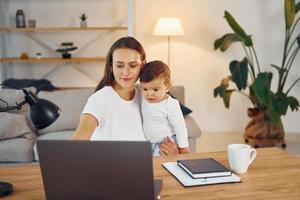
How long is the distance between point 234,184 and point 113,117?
59 centimetres

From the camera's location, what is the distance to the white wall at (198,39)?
15.3 ft

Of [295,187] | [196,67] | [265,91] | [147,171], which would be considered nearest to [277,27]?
[196,67]

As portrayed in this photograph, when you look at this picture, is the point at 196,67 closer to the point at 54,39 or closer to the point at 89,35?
the point at 89,35

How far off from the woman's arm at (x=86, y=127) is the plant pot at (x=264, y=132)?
281 centimetres

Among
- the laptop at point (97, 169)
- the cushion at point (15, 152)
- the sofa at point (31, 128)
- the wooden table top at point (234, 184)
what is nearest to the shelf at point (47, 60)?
the sofa at point (31, 128)

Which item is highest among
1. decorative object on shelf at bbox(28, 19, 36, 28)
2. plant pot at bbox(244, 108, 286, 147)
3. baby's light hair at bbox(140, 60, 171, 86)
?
decorative object on shelf at bbox(28, 19, 36, 28)

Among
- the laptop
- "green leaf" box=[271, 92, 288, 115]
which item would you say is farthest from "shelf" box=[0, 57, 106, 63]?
the laptop

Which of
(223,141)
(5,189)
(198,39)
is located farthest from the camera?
(198,39)

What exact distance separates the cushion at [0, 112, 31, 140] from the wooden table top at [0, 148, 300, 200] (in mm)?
1672

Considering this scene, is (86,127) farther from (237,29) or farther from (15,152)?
(237,29)

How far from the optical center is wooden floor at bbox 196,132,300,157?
13.6 ft

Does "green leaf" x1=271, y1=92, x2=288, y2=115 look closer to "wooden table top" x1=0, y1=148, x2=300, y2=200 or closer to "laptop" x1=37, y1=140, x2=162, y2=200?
"wooden table top" x1=0, y1=148, x2=300, y2=200

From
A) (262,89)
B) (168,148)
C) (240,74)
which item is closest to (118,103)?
(168,148)

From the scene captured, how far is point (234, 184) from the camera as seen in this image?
1294 millimetres
